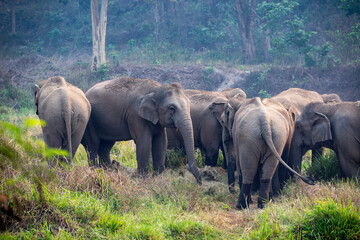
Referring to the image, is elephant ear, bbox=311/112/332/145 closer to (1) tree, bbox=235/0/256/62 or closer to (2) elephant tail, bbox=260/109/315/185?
(2) elephant tail, bbox=260/109/315/185

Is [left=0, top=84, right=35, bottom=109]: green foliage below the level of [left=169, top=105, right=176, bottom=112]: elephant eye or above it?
below

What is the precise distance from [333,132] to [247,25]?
22.0 meters

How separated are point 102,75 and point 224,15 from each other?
444 inches

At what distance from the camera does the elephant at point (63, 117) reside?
7.26 meters

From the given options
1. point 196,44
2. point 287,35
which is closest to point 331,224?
point 287,35

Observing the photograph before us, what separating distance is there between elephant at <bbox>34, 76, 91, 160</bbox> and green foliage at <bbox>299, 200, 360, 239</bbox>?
387 cm

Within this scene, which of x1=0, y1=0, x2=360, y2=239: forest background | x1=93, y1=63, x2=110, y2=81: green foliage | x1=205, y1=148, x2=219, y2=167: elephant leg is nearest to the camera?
x1=0, y1=0, x2=360, y2=239: forest background

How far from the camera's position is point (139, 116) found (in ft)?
26.6

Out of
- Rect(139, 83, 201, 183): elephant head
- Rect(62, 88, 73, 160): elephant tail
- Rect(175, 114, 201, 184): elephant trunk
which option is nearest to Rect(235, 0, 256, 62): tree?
Rect(139, 83, 201, 183): elephant head

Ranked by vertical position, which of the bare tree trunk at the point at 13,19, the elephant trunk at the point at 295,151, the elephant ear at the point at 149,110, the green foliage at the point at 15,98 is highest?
the bare tree trunk at the point at 13,19

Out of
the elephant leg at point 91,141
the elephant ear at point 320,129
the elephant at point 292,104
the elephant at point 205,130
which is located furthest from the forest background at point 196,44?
the elephant leg at point 91,141

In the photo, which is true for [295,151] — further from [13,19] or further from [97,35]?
[13,19]

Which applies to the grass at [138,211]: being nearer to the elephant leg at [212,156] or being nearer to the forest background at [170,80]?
the forest background at [170,80]

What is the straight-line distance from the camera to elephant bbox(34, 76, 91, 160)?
7258 millimetres
